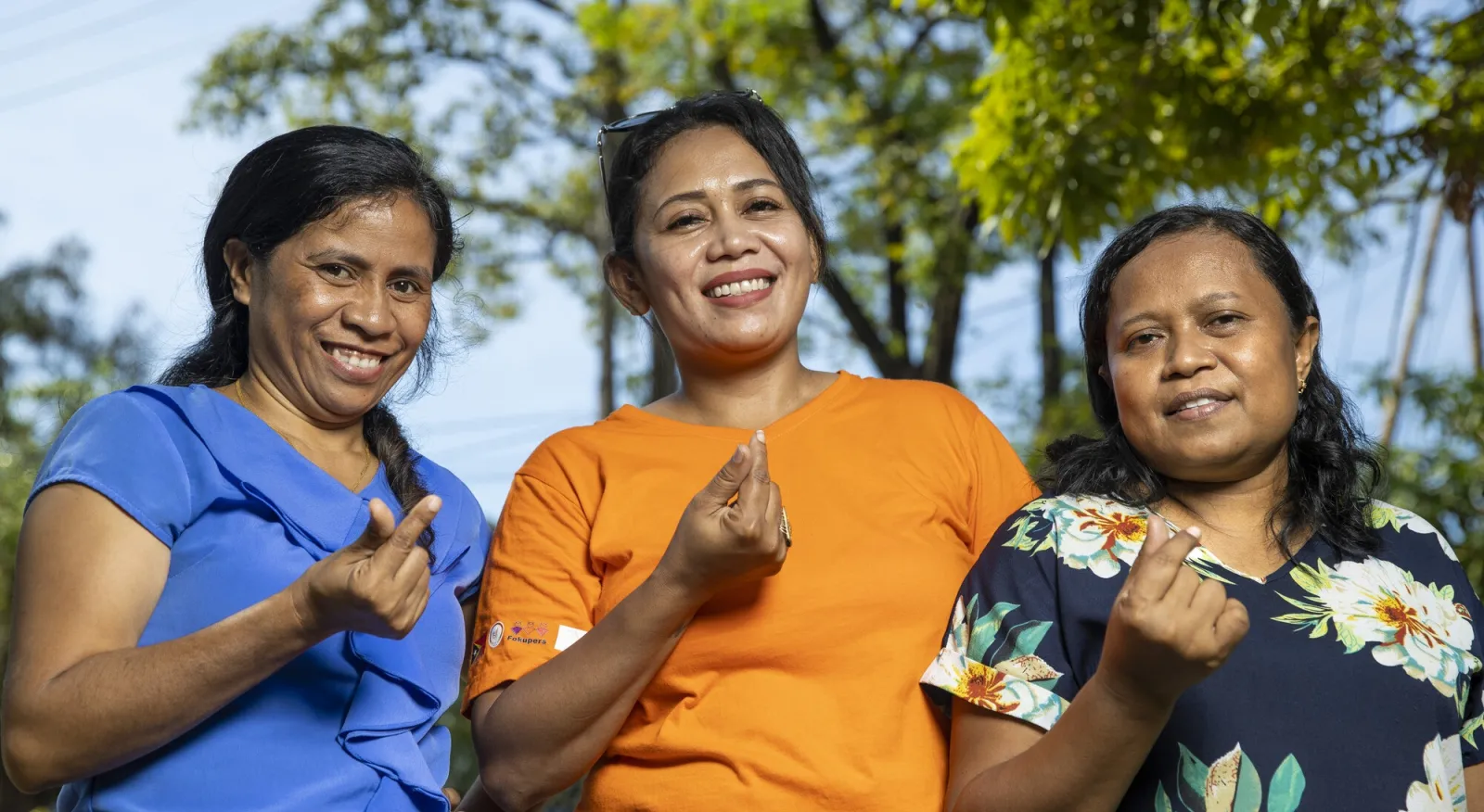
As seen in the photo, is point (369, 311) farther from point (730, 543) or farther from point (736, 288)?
A: point (730, 543)

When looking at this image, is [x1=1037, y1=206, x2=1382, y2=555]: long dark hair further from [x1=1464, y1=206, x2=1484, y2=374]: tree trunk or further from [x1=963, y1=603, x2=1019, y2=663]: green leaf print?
[x1=1464, y1=206, x2=1484, y2=374]: tree trunk

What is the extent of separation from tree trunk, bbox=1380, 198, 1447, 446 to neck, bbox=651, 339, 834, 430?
6415mm

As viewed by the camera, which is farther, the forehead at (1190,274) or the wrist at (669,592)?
the forehead at (1190,274)

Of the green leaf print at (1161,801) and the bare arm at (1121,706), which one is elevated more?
the bare arm at (1121,706)

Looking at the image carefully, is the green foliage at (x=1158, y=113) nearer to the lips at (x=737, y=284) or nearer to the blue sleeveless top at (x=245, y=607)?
the lips at (x=737, y=284)

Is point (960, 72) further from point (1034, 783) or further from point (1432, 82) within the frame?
point (1034, 783)

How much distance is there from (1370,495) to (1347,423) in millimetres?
150

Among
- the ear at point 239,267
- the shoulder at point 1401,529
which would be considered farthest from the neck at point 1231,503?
the ear at point 239,267

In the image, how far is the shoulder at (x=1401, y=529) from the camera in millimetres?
2365

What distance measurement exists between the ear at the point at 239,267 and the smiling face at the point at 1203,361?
4.84 feet

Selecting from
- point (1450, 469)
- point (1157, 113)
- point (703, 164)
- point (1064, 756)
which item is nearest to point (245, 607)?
point (703, 164)

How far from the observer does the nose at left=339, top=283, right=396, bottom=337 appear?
8.00ft

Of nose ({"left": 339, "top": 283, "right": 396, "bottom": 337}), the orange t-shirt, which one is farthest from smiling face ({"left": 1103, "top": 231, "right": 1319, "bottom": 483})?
nose ({"left": 339, "top": 283, "right": 396, "bottom": 337})

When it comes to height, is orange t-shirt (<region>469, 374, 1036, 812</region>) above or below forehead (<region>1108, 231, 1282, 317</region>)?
below
